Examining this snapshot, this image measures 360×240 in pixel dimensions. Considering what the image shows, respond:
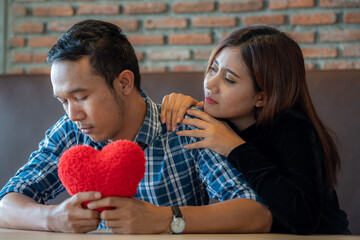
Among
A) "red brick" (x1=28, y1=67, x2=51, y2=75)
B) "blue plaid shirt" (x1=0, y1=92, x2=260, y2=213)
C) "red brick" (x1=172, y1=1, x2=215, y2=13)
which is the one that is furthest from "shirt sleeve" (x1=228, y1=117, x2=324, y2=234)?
"red brick" (x1=28, y1=67, x2=51, y2=75)

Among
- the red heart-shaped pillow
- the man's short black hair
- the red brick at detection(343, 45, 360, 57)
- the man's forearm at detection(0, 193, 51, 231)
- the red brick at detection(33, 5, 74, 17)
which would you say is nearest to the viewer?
the red heart-shaped pillow

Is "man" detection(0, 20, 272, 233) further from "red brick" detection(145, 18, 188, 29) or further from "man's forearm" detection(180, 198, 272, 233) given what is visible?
"red brick" detection(145, 18, 188, 29)

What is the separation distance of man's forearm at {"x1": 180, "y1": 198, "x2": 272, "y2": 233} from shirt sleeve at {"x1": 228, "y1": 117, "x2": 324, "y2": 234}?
41mm

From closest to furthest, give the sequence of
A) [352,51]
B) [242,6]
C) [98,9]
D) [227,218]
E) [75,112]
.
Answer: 1. [227,218]
2. [75,112]
3. [352,51]
4. [242,6]
5. [98,9]

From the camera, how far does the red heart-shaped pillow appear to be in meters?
0.89

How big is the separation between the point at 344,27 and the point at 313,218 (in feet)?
4.64

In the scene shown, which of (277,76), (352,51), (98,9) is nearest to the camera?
(277,76)

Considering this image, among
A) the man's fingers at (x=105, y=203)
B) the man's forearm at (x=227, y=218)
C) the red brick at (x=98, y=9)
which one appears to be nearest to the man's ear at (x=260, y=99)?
the man's forearm at (x=227, y=218)

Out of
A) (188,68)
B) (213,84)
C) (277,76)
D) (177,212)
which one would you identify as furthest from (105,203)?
(188,68)

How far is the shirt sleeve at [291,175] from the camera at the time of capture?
104cm

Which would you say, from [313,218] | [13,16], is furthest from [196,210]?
[13,16]

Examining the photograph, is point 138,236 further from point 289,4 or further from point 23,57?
point 23,57

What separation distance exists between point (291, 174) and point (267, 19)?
1.35m

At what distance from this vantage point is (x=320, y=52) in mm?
2242
